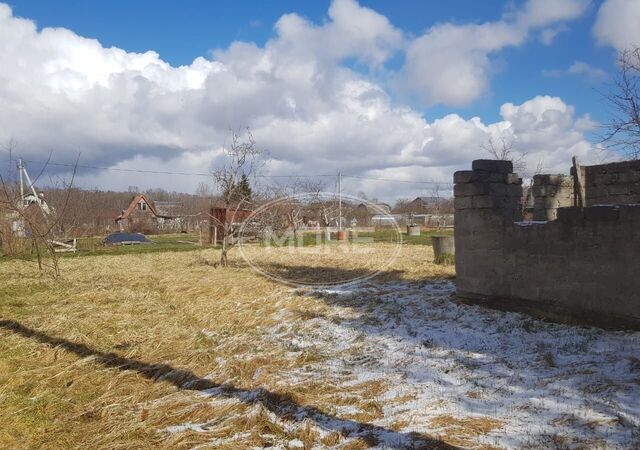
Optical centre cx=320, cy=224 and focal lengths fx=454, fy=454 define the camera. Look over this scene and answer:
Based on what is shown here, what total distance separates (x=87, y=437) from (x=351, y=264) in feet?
33.7

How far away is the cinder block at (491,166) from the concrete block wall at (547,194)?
177cm

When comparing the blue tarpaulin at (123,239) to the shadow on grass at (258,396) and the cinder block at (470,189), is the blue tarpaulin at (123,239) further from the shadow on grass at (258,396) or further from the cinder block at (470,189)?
the cinder block at (470,189)

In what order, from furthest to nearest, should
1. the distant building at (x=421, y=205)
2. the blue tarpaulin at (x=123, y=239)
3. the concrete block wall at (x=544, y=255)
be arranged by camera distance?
the distant building at (x=421, y=205), the blue tarpaulin at (x=123, y=239), the concrete block wall at (x=544, y=255)

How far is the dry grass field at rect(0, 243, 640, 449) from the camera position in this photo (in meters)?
3.75

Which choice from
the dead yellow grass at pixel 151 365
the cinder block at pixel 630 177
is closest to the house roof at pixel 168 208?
the dead yellow grass at pixel 151 365

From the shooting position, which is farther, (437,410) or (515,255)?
(515,255)

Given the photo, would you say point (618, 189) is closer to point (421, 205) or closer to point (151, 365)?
point (151, 365)

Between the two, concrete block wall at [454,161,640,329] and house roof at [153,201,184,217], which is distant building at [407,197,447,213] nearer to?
house roof at [153,201,184,217]

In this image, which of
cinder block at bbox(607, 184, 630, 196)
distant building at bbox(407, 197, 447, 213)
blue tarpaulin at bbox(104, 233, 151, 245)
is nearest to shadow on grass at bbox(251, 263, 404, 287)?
cinder block at bbox(607, 184, 630, 196)

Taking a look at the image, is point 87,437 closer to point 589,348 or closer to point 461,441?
point 461,441

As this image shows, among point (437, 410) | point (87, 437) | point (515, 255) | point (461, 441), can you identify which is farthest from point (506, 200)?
point (87, 437)

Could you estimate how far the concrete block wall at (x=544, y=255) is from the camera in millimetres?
5465

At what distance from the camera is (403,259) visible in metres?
14.7

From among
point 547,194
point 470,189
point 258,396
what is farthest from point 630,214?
point 258,396
